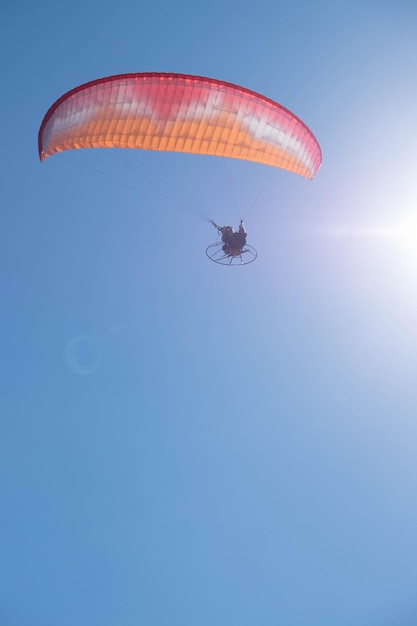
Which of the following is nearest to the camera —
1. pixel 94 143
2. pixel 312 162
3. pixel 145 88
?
pixel 145 88

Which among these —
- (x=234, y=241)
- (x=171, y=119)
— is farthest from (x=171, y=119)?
(x=234, y=241)

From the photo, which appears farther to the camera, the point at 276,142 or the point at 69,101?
the point at 276,142

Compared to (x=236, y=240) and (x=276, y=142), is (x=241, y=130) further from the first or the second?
(x=236, y=240)

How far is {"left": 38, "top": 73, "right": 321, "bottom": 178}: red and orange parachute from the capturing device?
16.5 m

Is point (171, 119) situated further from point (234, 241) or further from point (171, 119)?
point (234, 241)

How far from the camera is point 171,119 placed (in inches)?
677

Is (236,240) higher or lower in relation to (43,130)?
lower

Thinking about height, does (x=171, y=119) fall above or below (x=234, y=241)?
above

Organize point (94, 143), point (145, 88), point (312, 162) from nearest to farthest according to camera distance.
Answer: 1. point (145, 88)
2. point (94, 143)
3. point (312, 162)

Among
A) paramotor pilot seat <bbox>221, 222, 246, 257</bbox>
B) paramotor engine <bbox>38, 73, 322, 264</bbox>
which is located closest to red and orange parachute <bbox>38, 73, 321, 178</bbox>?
paramotor engine <bbox>38, 73, 322, 264</bbox>

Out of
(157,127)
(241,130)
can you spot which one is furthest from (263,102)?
(157,127)

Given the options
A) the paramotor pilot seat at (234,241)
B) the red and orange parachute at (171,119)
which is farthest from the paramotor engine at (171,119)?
the paramotor pilot seat at (234,241)

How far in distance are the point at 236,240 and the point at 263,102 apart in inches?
209

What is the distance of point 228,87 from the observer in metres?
16.7
